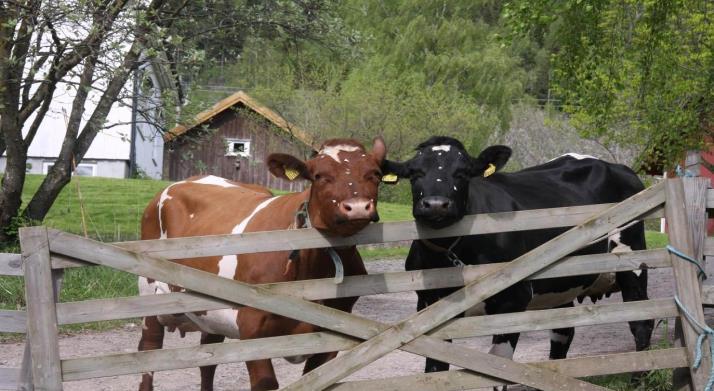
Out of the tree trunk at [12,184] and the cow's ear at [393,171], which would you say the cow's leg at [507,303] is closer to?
the cow's ear at [393,171]

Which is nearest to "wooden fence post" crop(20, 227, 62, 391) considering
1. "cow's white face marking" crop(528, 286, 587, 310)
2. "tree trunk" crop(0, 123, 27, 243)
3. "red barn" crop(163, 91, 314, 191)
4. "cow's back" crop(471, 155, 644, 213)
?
"cow's back" crop(471, 155, 644, 213)

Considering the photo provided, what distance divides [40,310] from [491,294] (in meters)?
2.47

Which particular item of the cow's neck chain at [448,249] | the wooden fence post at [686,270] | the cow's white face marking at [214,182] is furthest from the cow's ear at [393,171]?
the cow's white face marking at [214,182]

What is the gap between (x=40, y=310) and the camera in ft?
17.2

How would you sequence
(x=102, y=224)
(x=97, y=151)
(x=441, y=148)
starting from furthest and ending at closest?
(x=97, y=151) < (x=102, y=224) < (x=441, y=148)

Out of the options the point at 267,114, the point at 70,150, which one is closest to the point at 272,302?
the point at 70,150

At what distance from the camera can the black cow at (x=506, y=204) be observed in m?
6.39

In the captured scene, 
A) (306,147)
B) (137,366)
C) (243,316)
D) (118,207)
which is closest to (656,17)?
(243,316)

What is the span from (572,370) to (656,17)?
722 centimetres

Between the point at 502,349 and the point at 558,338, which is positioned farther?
the point at 558,338

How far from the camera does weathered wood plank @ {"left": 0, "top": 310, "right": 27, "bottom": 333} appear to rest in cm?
552

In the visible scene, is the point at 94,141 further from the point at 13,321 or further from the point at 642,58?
the point at 13,321

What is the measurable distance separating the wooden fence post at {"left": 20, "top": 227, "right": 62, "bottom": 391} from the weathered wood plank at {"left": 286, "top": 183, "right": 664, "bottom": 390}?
50.1 inches

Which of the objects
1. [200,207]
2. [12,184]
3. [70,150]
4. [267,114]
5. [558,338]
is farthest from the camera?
[267,114]
